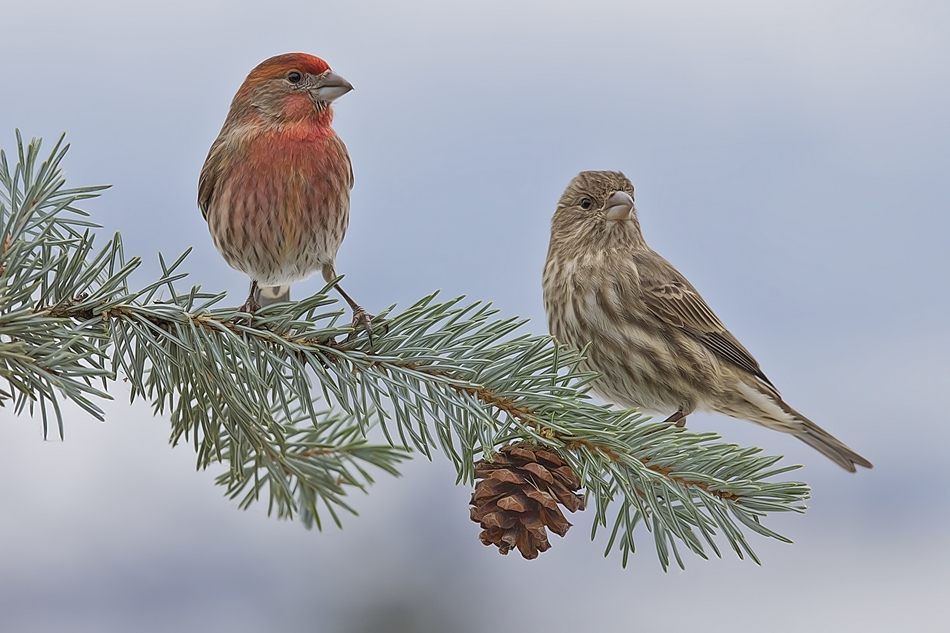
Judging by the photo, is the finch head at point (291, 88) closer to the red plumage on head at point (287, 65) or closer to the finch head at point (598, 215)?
the red plumage on head at point (287, 65)

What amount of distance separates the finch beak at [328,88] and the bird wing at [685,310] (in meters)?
0.87

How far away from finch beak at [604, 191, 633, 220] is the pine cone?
1.12 metres

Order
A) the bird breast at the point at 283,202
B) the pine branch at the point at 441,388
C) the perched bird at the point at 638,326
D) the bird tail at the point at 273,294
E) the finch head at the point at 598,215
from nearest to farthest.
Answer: the pine branch at the point at 441,388 < the bird breast at the point at 283,202 < the perched bird at the point at 638,326 < the bird tail at the point at 273,294 < the finch head at the point at 598,215

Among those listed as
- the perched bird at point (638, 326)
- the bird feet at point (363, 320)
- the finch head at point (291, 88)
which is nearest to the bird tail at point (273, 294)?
the finch head at point (291, 88)

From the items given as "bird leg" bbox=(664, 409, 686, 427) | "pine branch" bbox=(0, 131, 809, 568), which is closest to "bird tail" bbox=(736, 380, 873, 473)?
"bird leg" bbox=(664, 409, 686, 427)

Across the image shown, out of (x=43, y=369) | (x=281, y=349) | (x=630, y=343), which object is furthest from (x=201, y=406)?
(x=630, y=343)

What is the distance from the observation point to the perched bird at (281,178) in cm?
178

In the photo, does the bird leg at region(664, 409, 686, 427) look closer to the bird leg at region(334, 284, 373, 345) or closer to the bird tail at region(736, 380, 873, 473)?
the bird tail at region(736, 380, 873, 473)

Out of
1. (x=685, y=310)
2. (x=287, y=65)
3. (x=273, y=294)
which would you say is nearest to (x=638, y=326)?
(x=685, y=310)

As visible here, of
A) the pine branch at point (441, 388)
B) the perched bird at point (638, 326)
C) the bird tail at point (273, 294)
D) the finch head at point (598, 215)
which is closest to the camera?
the pine branch at point (441, 388)

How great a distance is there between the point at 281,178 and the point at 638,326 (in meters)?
0.91

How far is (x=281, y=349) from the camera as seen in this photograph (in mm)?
1240

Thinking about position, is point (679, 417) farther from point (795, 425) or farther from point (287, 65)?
point (287, 65)

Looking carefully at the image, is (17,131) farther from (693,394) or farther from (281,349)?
(693,394)
